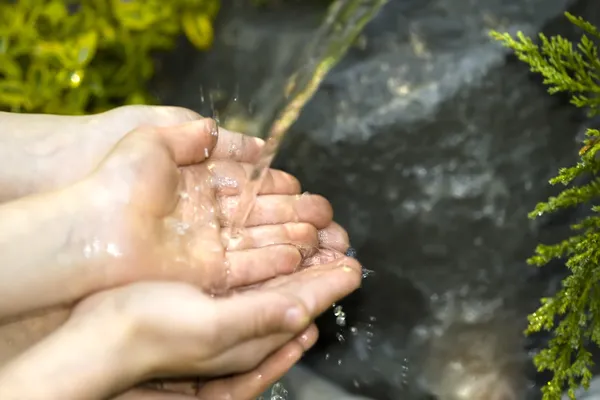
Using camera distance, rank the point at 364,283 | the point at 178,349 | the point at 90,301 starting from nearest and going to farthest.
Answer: the point at 178,349
the point at 90,301
the point at 364,283

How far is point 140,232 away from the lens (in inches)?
63.0

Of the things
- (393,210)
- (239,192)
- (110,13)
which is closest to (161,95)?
(110,13)

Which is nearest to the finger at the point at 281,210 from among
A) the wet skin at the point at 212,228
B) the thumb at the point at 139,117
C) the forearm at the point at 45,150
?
the wet skin at the point at 212,228

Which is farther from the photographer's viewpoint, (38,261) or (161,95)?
(161,95)

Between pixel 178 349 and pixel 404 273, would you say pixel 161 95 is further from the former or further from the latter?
pixel 178 349

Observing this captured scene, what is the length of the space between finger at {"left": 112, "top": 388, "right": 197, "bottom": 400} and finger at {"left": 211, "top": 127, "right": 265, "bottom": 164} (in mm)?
843

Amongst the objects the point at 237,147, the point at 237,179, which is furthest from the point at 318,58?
the point at 237,179

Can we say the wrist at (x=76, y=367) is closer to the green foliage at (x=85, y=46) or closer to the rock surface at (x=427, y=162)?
the rock surface at (x=427, y=162)

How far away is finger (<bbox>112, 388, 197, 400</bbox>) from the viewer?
147 cm

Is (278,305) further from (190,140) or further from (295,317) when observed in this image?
(190,140)

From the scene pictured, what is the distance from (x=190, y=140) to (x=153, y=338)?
2.30 feet

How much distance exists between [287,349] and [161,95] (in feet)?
5.73

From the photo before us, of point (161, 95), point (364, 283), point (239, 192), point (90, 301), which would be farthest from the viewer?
point (161, 95)

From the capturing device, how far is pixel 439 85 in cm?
251
